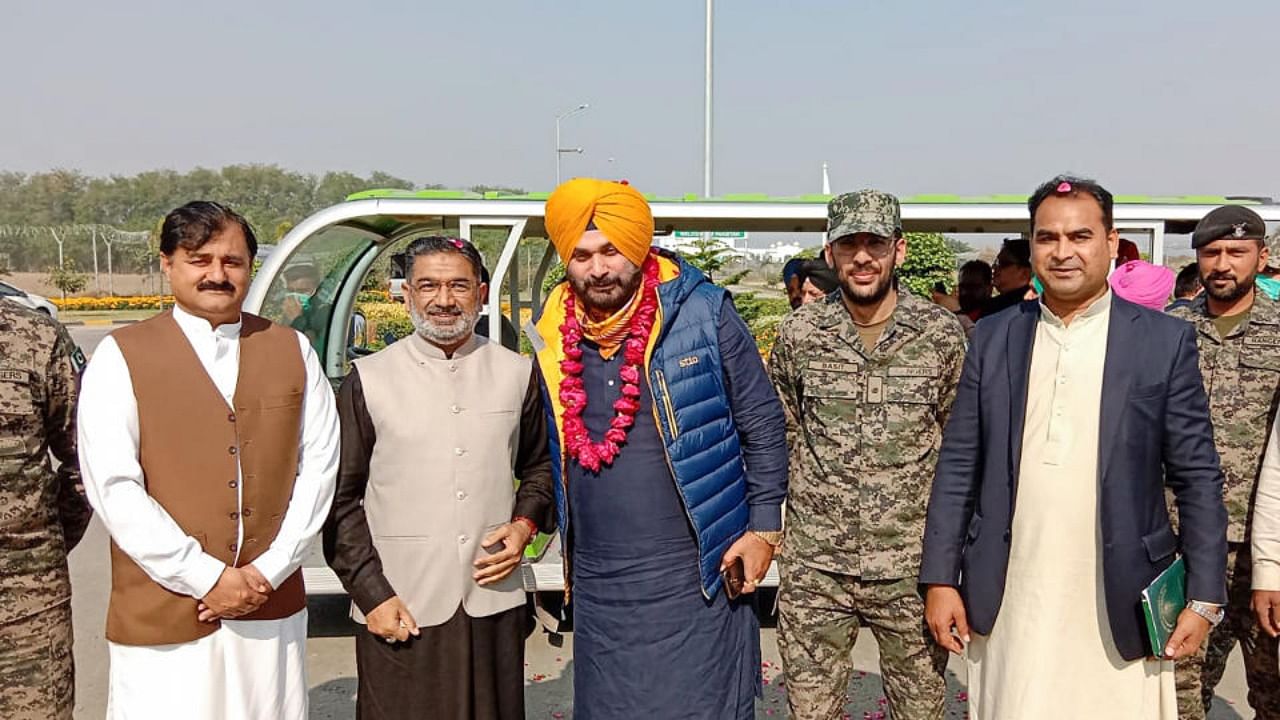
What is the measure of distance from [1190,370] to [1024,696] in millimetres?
934

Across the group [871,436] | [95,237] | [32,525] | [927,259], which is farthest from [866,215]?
[95,237]

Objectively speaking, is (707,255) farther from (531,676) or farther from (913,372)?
(913,372)

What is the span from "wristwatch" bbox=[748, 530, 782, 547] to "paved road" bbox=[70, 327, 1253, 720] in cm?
168

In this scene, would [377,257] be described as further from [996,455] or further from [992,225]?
[996,455]

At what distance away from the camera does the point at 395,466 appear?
2518 mm

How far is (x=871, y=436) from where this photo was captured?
273 cm

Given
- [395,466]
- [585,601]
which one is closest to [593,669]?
[585,601]

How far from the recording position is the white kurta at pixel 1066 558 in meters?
2.24

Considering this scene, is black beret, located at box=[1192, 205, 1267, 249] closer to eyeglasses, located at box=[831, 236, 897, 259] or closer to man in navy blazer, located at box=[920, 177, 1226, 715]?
man in navy blazer, located at box=[920, 177, 1226, 715]

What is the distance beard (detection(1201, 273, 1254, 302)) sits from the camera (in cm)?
305

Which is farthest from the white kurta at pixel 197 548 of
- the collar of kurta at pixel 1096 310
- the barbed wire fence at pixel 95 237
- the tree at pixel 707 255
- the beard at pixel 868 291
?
the barbed wire fence at pixel 95 237

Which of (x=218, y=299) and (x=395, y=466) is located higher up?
(x=218, y=299)

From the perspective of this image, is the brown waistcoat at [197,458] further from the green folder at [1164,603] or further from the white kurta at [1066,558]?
the green folder at [1164,603]

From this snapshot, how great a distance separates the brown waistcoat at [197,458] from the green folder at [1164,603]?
2.18 metres
